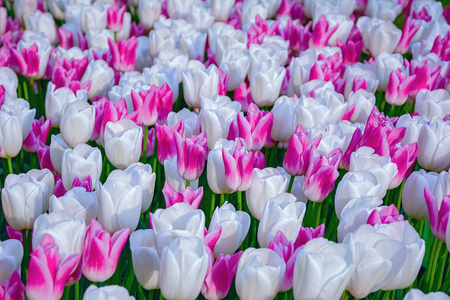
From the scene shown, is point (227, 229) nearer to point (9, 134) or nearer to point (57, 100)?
point (9, 134)

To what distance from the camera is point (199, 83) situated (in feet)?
7.86

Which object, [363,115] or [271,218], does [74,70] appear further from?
[271,218]

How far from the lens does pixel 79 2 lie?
373cm

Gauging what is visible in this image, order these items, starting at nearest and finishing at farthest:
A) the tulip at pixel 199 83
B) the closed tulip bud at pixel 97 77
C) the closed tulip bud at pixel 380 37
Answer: the tulip at pixel 199 83 < the closed tulip bud at pixel 97 77 < the closed tulip bud at pixel 380 37

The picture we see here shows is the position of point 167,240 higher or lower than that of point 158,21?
higher

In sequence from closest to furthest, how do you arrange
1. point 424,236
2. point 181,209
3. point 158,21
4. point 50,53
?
point 181,209 → point 424,236 → point 50,53 → point 158,21

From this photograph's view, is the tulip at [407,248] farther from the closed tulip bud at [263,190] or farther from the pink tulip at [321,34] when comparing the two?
the pink tulip at [321,34]

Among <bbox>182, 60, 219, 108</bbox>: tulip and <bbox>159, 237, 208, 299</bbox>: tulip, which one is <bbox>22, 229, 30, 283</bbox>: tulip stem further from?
<bbox>182, 60, 219, 108</bbox>: tulip

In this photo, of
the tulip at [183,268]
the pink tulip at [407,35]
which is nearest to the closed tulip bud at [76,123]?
the tulip at [183,268]

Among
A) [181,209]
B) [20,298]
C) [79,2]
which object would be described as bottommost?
[79,2]

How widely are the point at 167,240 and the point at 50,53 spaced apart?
189 centimetres

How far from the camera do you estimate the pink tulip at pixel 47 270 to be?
→ 4.11 ft

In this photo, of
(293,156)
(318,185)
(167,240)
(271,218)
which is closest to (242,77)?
(293,156)

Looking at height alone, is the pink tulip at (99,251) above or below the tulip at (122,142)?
above
